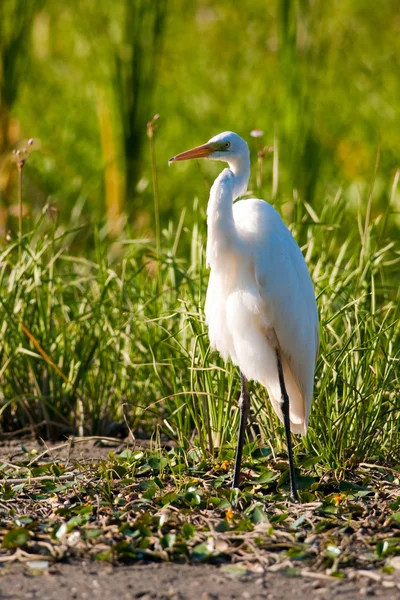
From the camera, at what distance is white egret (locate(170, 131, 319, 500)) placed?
2803 mm

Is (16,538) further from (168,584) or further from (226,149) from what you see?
(226,149)

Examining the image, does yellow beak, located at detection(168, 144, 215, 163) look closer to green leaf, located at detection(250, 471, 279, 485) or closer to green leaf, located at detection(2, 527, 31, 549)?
green leaf, located at detection(250, 471, 279, 485)

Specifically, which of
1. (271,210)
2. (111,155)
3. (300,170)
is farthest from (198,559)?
(111,155)

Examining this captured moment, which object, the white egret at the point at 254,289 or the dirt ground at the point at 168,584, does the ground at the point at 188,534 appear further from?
the white egret at the point at 254,289

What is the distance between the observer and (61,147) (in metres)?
7.71

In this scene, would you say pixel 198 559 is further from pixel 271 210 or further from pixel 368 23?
pixel 368 23

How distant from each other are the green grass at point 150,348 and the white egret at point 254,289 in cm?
23

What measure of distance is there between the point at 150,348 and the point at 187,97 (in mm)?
5961

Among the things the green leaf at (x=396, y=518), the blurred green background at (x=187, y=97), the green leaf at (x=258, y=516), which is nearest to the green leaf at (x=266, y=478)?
the green leaf at (x=258, y=516)

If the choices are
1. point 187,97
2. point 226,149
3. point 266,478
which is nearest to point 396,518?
point 266,478

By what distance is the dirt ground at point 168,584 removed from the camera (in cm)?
212

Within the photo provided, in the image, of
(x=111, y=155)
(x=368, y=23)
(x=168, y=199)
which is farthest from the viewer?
(x=368, y=23)

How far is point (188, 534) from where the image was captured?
2410 mm

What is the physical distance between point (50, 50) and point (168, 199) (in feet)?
13.4
